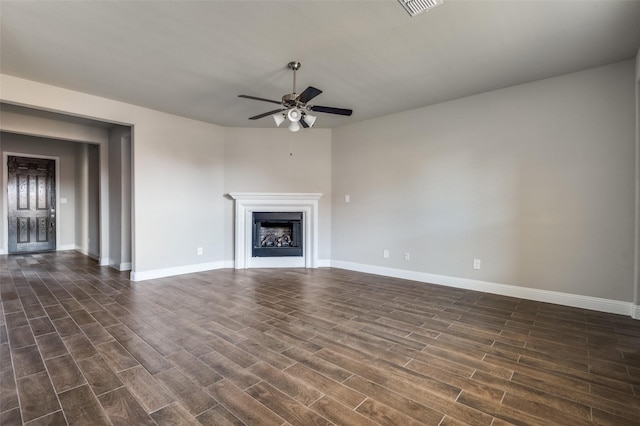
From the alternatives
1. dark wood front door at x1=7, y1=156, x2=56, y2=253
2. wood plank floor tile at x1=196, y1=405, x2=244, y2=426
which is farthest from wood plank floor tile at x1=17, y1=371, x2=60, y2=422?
dark wood front door at x1=7, y1=156, x2=56, y2=253

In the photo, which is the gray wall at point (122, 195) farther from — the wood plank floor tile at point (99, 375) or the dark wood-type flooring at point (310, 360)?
the wood plank floor tile at point (99, 375)

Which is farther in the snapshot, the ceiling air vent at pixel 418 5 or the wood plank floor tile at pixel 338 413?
the ceiling air vent at pixel 418 5

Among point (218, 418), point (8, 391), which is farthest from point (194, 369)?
point (8, 391)

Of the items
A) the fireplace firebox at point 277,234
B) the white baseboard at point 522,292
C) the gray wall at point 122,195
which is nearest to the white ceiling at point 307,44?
the gray wall at point 122,195

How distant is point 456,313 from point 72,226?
8890 millimetres

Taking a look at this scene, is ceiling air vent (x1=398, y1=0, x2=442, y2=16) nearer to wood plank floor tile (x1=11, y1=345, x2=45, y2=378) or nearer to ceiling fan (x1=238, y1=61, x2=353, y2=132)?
ceiling fan (x1=238, y1=61, x2=353, y2=132)

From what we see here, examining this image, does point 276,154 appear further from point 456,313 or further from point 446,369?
point 446,369

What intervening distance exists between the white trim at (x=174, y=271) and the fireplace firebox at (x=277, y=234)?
74 centimetres

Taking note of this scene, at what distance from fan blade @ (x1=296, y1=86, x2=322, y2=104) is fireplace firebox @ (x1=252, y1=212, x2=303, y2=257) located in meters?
2.86

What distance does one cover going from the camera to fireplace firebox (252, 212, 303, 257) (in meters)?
5.66

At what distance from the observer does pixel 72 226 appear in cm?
757

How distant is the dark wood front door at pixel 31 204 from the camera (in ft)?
22.1

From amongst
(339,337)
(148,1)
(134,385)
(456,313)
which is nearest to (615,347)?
(456,313)

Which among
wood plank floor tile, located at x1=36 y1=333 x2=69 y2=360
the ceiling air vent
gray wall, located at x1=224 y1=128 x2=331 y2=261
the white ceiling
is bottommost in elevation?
wood plank floor tile, located at x1=36 y1=333 x2=69 y2=360
